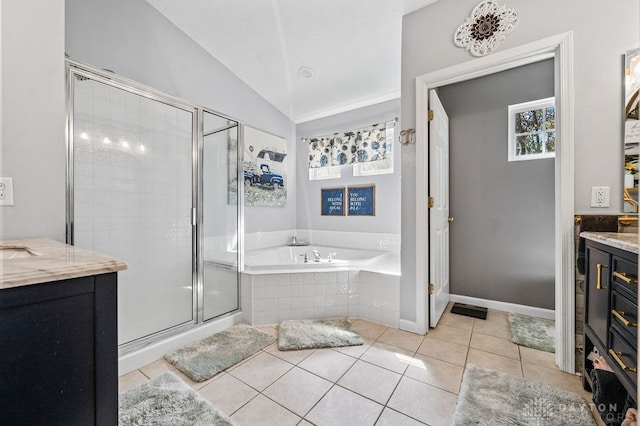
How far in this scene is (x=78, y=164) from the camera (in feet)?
5.71

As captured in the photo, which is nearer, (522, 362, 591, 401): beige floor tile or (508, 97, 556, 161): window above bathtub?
(522, 362, 591, 401): beige floor tile

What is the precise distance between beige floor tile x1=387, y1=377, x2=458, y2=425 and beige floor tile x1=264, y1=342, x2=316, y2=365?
0.66 metres

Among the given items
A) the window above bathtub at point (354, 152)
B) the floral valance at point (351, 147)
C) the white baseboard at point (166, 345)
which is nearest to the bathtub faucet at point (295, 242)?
the window above bathtub at point (354, 152)

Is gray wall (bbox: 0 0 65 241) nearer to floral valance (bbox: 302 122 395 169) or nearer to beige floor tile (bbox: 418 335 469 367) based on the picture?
beige floor tile (bbox: 418 335 469 367)

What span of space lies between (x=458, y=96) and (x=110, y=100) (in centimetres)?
326

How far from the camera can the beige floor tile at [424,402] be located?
1316 mm

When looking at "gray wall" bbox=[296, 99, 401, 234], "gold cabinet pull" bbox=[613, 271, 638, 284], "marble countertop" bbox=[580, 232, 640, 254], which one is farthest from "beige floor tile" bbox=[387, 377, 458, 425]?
"gray wall" bbox=[296, 99, 401, 234]

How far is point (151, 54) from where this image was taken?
2203mm

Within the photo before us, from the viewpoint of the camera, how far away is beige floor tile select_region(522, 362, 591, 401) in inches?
59.5

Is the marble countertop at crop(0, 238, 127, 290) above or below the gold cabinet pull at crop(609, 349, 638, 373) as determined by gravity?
above

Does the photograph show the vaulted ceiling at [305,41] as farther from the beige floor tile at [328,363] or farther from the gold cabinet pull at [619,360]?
the beige floor tile at [328,363]

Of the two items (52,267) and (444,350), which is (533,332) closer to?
(444,350)

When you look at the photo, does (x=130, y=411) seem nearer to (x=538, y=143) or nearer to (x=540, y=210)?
(x=540, y=210)

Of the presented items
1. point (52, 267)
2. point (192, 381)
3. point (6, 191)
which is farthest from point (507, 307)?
point (6, 191)
